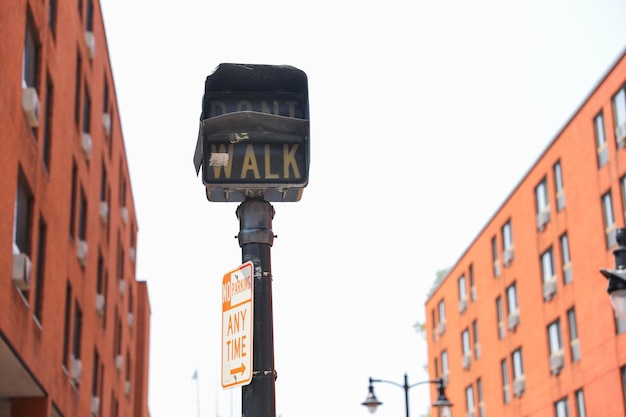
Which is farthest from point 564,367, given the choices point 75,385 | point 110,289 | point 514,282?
point 75,385

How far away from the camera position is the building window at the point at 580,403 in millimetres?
41719

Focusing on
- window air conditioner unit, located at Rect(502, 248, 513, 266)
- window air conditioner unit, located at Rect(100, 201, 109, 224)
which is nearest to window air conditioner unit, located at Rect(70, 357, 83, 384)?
window air conditioner unit, located at Rect(100, 201, 109, 224)

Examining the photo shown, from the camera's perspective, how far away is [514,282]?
5022 cm

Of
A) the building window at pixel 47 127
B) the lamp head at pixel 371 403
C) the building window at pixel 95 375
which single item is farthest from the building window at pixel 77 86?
the lamp head at pixel 371 403

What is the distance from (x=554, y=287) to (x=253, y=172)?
39471mm

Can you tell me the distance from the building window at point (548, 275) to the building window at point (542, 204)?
1.27m

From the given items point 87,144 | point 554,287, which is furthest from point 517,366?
point 87,144

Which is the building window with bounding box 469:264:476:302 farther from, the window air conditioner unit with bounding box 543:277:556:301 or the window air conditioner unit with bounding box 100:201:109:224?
the window air conditioner unit with bounding box 100:201:109:224

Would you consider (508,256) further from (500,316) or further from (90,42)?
(90,42)

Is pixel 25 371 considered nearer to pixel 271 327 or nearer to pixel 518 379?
pixel 271 327

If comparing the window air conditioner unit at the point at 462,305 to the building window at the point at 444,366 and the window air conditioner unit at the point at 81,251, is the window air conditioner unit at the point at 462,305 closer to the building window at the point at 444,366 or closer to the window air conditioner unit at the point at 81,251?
the building window at the point at 444,366

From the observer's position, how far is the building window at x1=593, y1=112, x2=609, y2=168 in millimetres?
39156

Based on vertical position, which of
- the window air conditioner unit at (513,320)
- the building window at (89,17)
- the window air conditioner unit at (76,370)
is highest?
the building window at (89,17)

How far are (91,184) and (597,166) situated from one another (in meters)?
18.9
